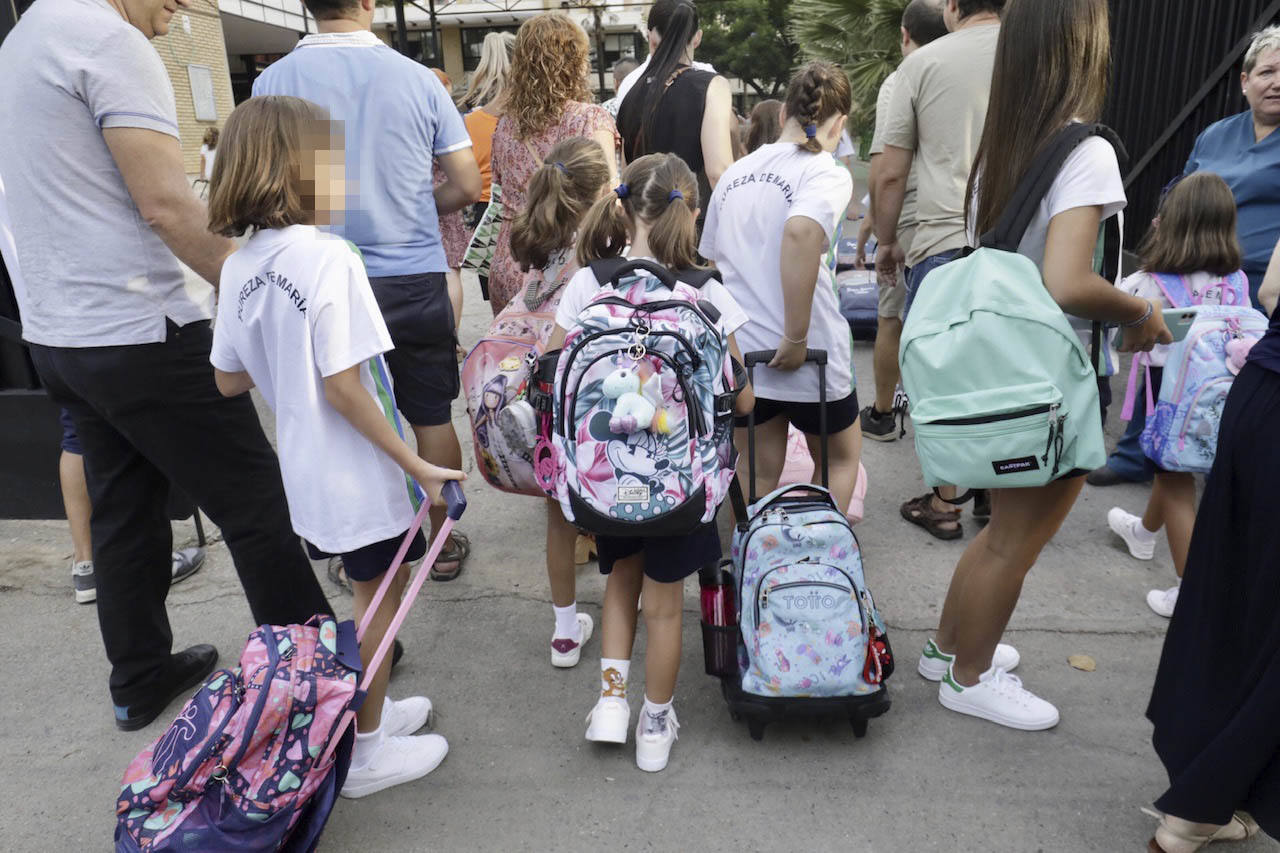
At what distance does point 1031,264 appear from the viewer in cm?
227

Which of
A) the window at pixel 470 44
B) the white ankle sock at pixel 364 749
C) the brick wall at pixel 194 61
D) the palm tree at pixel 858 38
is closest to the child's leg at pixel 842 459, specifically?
the white ankle sock at pixel 364 749

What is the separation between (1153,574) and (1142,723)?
1088 mm

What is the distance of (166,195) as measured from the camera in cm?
238

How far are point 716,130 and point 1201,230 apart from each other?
6.45 ft

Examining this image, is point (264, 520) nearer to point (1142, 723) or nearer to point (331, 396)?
point (331, 396)

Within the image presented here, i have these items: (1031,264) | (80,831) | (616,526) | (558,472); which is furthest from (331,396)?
(1031,264)

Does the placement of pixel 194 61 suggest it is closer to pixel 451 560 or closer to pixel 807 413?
pixel 451 560

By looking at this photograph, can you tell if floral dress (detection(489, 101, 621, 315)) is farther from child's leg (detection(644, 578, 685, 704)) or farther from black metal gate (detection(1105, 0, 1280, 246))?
black metal gate (detection(1105, 0, 1280, 246))

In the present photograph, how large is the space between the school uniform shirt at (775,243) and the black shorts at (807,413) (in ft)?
0.14

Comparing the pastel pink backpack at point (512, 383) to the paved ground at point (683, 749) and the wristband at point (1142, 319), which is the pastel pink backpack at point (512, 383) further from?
the wristband at point (1142, 319)

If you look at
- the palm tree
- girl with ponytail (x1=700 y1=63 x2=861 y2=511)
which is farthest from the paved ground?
the palm tree

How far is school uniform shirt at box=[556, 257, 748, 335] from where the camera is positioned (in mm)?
2535

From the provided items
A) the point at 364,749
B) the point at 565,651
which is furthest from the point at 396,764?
the point at 565,651

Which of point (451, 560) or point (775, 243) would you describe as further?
point (451, 560)
